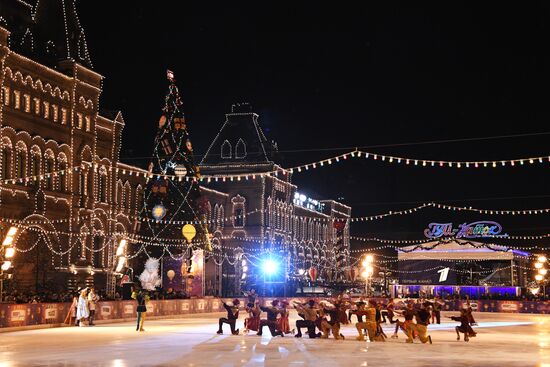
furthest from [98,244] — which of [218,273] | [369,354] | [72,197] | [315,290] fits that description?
[369,354]

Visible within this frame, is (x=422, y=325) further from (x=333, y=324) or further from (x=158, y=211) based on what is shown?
(x=158, y=211)

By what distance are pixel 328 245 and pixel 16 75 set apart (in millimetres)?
67572

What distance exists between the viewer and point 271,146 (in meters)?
93.9

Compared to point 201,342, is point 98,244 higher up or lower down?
higher up

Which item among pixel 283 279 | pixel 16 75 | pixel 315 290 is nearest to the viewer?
pixel 16 75

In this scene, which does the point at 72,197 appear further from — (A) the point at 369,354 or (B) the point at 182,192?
(A) the point at 369,354

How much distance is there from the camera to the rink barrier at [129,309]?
33281mm

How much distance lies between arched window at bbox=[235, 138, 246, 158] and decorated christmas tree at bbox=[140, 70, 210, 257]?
31.7m

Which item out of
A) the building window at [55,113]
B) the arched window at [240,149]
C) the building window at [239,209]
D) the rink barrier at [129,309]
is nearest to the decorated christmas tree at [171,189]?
the rink barrier at [129,309]

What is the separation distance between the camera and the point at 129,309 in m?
42.5

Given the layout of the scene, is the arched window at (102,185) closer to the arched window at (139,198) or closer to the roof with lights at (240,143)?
the arched window at (139,198)

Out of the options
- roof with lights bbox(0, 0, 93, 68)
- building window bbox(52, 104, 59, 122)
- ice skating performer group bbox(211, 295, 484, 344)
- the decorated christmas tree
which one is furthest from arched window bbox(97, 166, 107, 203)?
ice skating performer group bbox(211, 295, 484, 344)

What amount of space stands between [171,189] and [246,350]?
124ft

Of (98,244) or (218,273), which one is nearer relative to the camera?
(98,244)
